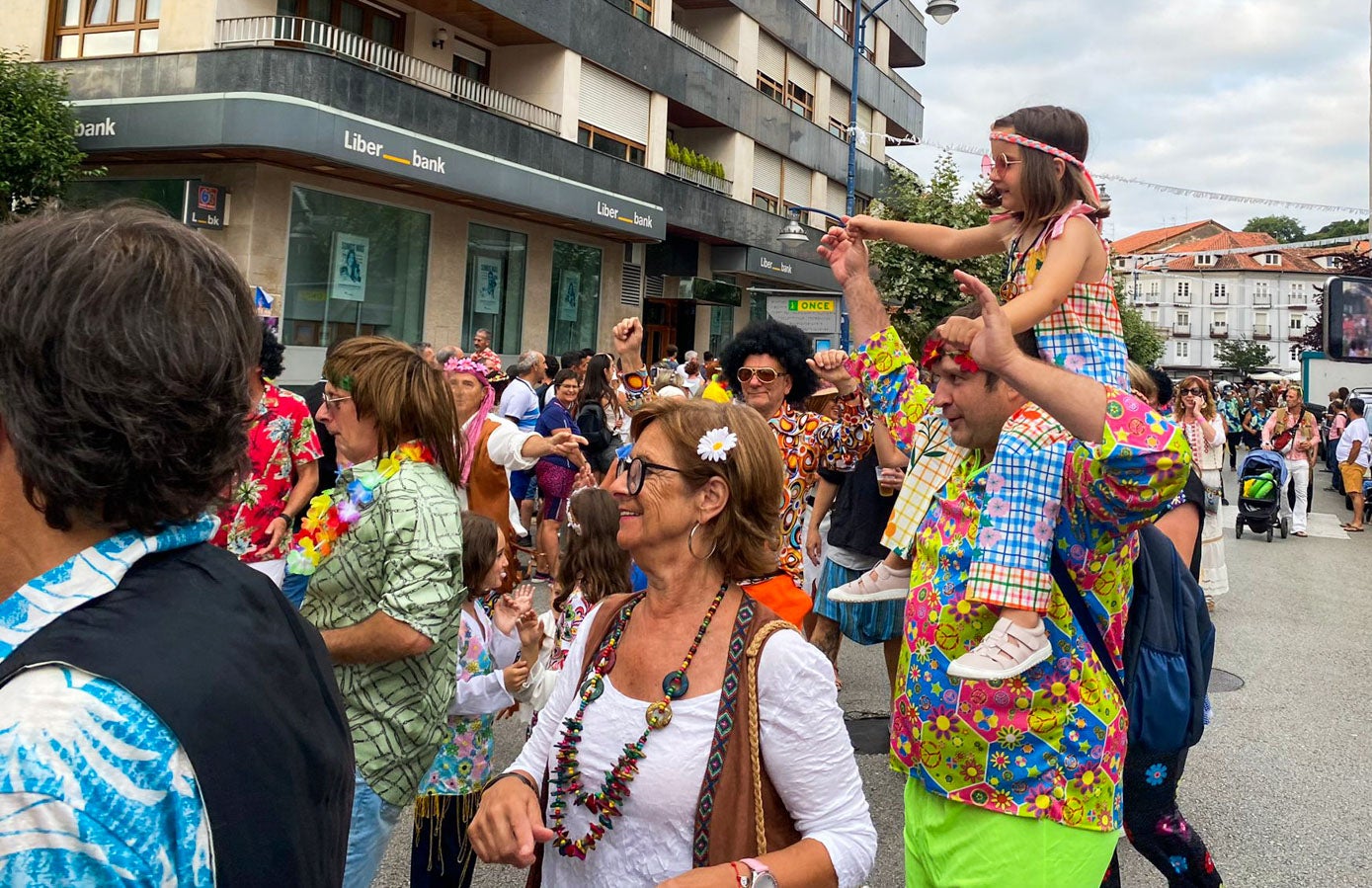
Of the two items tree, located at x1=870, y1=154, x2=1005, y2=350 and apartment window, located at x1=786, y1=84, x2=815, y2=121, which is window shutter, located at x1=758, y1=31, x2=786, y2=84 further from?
tree, located at x1=870, y1=154, x2=1005, y2=350

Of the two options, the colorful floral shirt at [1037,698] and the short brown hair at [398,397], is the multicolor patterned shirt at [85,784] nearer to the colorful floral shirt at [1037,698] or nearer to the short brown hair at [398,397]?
the colorful floral shirt at [1037,698]

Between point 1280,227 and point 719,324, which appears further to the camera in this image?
point 1280,227

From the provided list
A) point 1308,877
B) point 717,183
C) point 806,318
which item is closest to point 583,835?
point 1308,877

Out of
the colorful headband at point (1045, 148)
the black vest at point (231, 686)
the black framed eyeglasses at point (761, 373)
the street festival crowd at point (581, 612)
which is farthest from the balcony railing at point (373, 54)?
the black vest at point (231, 686)

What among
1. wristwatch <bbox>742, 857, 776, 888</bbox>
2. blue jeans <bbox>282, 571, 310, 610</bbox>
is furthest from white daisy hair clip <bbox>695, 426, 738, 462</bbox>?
blue jeans <bbox>282, 571, 310, 610</bbox>

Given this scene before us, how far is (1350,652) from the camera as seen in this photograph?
26.8 ft

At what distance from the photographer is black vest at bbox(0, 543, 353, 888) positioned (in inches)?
45.1

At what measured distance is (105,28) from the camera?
55.9 feet

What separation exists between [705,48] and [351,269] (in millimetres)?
13317

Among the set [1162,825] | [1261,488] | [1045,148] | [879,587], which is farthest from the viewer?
[1261,488]

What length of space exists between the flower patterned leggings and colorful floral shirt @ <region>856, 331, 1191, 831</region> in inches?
25.2

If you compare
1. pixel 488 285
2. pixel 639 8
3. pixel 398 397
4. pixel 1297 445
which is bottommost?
pixel 398 397

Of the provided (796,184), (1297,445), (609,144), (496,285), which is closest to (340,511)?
(1297,445)

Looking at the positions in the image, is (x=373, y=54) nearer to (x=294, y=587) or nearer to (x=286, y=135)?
(x=286, y=135)
